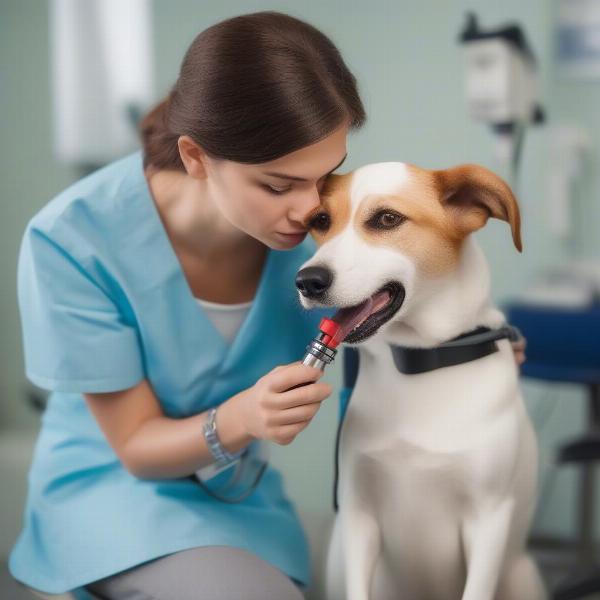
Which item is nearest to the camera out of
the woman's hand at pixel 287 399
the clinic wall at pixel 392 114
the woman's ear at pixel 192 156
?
the woman's hand at pixel 287 399

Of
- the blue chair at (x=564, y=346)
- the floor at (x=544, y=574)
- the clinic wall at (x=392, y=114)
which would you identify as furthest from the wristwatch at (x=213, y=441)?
the blue chair at (x=564, y=346)

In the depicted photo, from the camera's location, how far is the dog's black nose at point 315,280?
855mm

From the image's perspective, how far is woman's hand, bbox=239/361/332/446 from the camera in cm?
85

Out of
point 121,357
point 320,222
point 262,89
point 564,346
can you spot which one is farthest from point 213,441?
point 564,346

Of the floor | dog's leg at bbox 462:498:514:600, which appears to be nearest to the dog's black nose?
dog's leg at bbox 462:498:514:600

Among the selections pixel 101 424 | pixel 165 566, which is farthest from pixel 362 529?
pixel 101 424

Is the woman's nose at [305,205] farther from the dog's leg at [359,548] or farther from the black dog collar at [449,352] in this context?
the dog's leg at [359,548]

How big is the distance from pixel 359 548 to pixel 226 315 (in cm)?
35

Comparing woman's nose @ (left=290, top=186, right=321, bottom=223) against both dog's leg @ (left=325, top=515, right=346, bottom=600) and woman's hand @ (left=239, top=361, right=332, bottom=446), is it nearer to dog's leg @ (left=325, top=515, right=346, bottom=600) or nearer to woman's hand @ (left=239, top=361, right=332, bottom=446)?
woman's hand @ (left=239, top=361, right=332, bottom=446)

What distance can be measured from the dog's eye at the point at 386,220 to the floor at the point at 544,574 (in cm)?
68

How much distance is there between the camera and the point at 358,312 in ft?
2.91

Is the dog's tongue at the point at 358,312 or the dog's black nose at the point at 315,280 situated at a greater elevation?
the dog's black nose at the point at 315,280

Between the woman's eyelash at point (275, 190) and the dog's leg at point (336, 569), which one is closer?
the woman's eyelash at point (275, 190)

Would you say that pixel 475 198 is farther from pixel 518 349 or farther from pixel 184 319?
pixel 184 319
